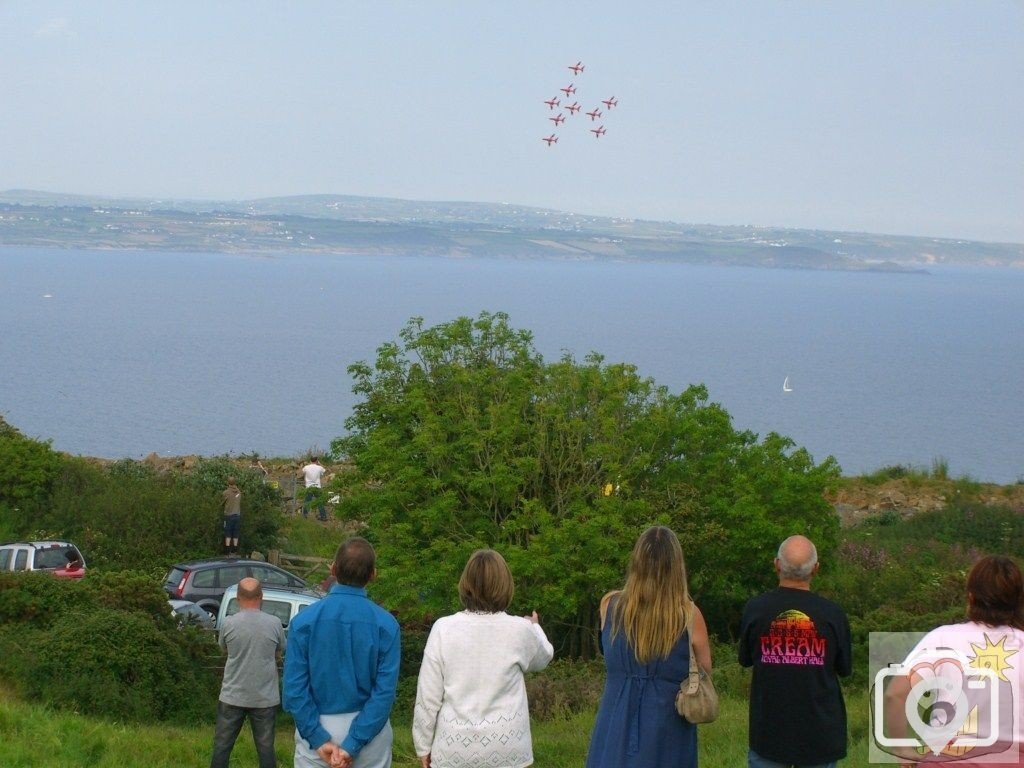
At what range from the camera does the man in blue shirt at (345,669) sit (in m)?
6.50

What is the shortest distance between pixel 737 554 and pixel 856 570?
7.29 feet

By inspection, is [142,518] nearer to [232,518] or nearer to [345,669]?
[232,518]

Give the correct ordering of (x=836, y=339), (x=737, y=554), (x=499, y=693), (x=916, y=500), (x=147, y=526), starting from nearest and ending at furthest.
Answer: (x=499, y=693) < (x=737, y=554) < (x=147, y=526) < (x=916, y=500) < (x=836, y=339)

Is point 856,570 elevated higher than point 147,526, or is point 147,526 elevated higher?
point 856,570

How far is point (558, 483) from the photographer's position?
21.1m

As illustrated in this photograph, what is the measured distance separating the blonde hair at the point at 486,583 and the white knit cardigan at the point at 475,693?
0.19 ft

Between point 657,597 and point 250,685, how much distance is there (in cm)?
383

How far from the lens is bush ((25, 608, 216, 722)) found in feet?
40.9

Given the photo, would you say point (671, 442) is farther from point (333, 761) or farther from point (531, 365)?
point (333, 761)

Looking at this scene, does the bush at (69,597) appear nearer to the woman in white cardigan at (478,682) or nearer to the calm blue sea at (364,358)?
the woman in white cardigan at (478,682)

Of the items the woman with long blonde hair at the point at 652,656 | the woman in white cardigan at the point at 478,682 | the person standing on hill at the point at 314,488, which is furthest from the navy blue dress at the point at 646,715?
the person standing on hill at the point at 314,488

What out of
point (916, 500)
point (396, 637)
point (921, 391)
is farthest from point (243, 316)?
point (396, 637)

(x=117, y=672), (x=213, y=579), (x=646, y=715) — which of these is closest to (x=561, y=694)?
(x=117, y=672)

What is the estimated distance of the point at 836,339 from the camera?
173750 millimetres
